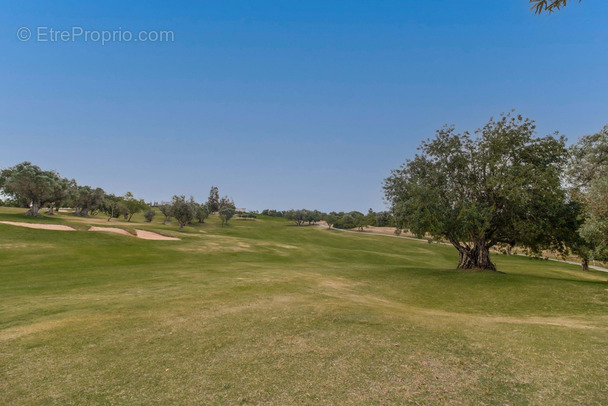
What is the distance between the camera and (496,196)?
26578 millimetres

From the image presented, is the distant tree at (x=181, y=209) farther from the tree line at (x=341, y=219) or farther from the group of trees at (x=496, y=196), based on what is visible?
the tree line at (x=341, y=219)

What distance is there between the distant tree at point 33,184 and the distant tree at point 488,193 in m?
79.9

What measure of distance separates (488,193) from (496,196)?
0.78m

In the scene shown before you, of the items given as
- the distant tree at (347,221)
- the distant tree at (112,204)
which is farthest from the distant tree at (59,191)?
the distant tree at (347,221)

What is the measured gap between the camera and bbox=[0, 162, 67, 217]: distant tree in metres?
64.8

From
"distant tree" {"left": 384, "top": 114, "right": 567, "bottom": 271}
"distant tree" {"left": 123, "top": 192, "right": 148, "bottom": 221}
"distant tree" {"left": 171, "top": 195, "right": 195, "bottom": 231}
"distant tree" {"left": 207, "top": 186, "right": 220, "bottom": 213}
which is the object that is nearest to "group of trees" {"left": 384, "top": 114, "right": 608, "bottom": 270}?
"distant tree" {"left": 384, "top": 114, "right": 567, "bottom": 271}

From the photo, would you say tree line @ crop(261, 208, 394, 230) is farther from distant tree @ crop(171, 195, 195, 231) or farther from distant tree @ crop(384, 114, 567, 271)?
distant tree @ crop(384, 114, 567, 271)

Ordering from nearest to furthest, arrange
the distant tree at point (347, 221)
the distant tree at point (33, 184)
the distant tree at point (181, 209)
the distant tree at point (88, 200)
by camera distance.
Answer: the distant tree at point (33, 184) < the distant tree at point (181, 209) < the distant tree at point (88, 200) < the distant tree at point (347, 221)

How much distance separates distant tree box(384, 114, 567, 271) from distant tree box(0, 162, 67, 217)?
79.9m

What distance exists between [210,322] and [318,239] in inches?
3257

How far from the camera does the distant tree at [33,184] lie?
6481cm

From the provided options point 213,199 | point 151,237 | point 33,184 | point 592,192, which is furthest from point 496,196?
point 213,199

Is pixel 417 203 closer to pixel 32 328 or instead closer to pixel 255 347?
pixel 255 347

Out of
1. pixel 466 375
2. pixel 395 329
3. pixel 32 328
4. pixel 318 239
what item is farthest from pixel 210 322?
pixel 318 239
